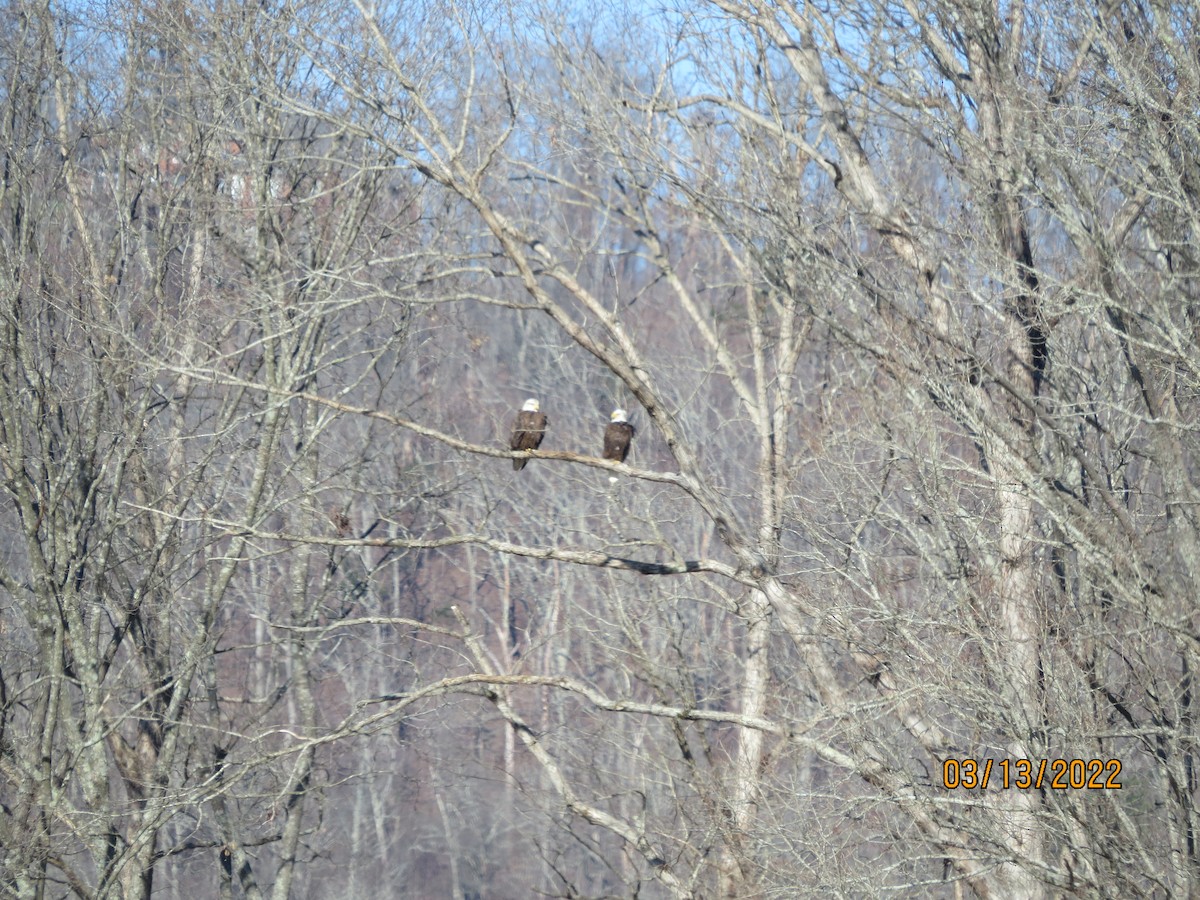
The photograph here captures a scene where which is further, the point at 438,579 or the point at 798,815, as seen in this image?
the point at 438,579

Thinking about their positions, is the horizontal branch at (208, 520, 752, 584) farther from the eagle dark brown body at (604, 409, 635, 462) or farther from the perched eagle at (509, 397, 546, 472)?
the eagle dark brown body at (604, 409, 635, 462)

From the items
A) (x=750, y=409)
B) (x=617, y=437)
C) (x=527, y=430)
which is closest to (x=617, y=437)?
(x=617, y=437)

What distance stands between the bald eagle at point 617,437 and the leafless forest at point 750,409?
17 centimetres

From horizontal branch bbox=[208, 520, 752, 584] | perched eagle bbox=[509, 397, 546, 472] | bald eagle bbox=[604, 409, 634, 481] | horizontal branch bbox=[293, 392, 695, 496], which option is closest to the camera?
horizontal branch bbox=[293, 392, 695, 496]

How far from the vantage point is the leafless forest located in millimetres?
6371

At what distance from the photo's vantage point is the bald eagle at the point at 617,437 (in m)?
8.61

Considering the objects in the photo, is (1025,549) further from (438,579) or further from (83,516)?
(438,579)

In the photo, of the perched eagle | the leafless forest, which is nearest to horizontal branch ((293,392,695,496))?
the leafless forest

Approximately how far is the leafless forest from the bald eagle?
0.56ft

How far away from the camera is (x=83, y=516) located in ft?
27.9

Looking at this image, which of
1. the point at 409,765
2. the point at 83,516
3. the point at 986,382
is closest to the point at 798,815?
the point at 986,382

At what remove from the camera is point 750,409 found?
10.3m

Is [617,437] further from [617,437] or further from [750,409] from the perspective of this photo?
[750,409]

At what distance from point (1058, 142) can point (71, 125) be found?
6.84m
